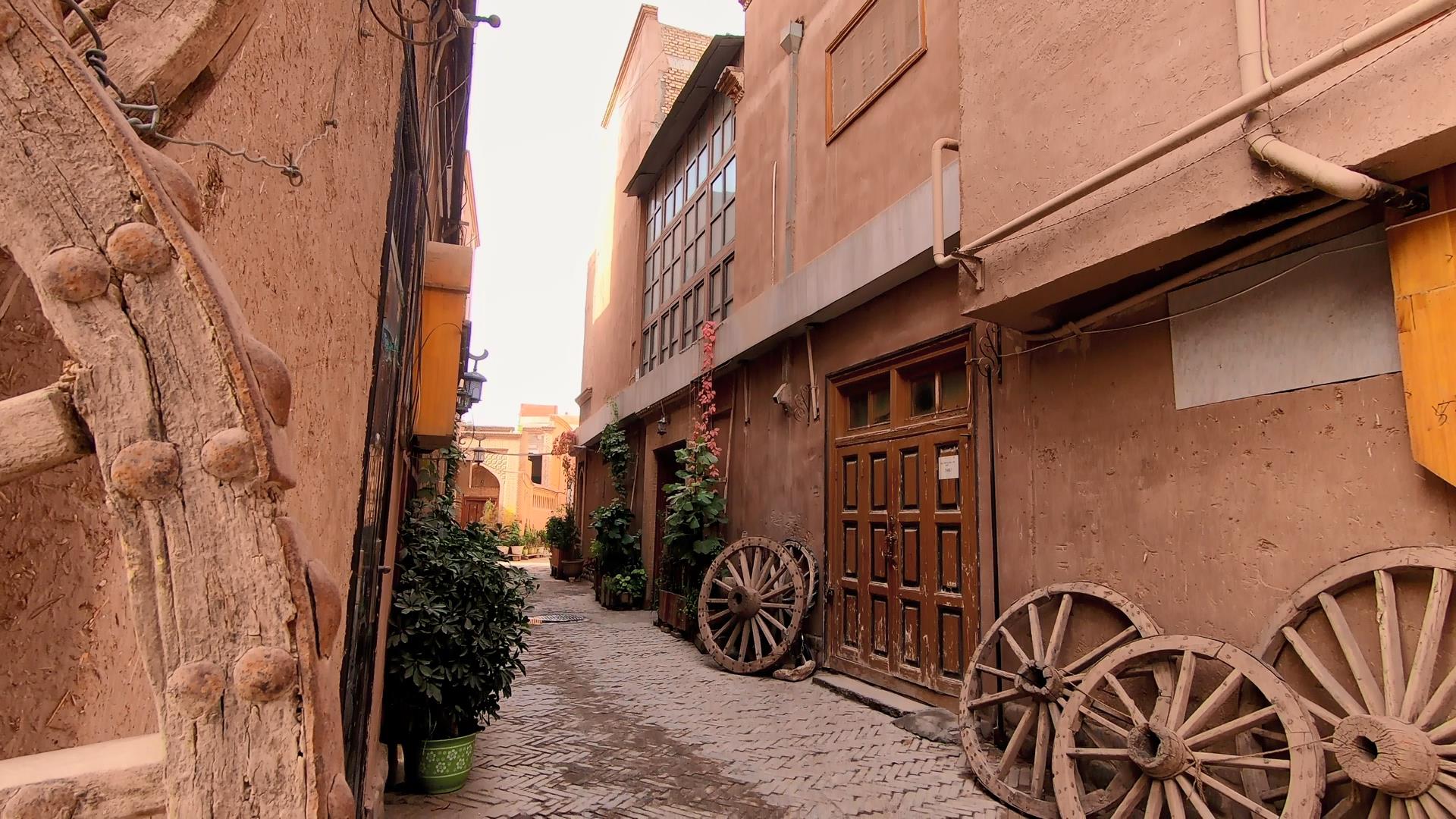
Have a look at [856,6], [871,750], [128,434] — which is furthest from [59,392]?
[856,6]

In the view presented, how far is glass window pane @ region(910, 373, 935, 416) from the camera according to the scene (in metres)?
6.48

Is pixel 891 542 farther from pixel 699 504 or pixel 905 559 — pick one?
pixel 699 504

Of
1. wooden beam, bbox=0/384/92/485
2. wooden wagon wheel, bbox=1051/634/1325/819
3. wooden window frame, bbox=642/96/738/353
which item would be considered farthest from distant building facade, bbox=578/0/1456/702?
wooden beam, bbox=0/384/92/485

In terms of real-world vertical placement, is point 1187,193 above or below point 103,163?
above

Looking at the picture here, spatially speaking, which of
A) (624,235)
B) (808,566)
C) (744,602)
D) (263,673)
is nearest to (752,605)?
(744,602)

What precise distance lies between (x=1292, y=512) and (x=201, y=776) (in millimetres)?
4245

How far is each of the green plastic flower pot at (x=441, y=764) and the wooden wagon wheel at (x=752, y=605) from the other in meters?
3.63

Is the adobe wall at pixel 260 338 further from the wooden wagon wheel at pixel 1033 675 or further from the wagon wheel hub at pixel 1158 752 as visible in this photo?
the wooden wagon wheel at pixel 1033 675

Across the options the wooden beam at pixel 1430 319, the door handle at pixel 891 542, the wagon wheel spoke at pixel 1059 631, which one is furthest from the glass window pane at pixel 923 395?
the wooden beam at pixel 1430 319

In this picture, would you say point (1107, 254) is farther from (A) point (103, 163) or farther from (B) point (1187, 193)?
(A) point (103, 163)

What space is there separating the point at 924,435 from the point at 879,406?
88 cm

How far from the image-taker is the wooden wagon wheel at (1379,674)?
8.86ft

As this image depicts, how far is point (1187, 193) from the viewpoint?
3.43m

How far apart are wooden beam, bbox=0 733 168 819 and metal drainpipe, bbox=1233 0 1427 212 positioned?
3.72 metres
